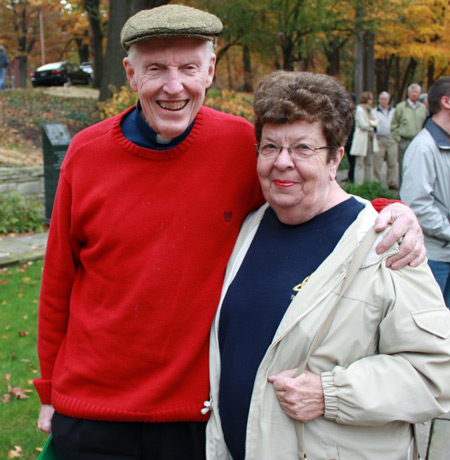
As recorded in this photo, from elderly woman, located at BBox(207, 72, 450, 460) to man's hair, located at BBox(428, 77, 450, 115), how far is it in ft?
8.66

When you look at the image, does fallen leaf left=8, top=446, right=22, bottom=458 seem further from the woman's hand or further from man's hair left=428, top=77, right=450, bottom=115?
man's hair left=428, top=77, right=450, bottom=115

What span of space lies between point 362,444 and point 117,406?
0.91 metres

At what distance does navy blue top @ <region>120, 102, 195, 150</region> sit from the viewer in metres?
2.25

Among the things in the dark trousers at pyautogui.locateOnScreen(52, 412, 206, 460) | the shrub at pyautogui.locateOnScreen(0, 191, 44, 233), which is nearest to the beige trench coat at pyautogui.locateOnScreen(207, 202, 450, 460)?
the dark trousers at pyautogui.locateOnScreen(52, 412, 206, 460)

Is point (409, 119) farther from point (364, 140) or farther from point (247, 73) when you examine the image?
point (247, 73)

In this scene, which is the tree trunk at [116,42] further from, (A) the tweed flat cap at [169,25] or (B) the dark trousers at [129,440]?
(B) the dark trousers at [129,440]

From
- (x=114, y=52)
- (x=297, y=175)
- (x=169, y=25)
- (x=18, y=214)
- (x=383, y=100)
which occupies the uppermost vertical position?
(x=169, y=25)

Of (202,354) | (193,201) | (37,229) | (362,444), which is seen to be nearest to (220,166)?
(193,201)

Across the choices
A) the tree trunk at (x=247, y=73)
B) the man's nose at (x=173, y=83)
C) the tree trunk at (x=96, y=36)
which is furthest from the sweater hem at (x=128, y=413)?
the tree trunk at (x=247, y=73)

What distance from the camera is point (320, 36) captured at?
2122 cm

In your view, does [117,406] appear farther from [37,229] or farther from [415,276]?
[37,229]

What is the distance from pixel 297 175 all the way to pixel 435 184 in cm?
270

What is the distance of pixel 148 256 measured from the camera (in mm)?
2182

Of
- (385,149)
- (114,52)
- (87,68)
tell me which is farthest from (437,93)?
(87,68)
